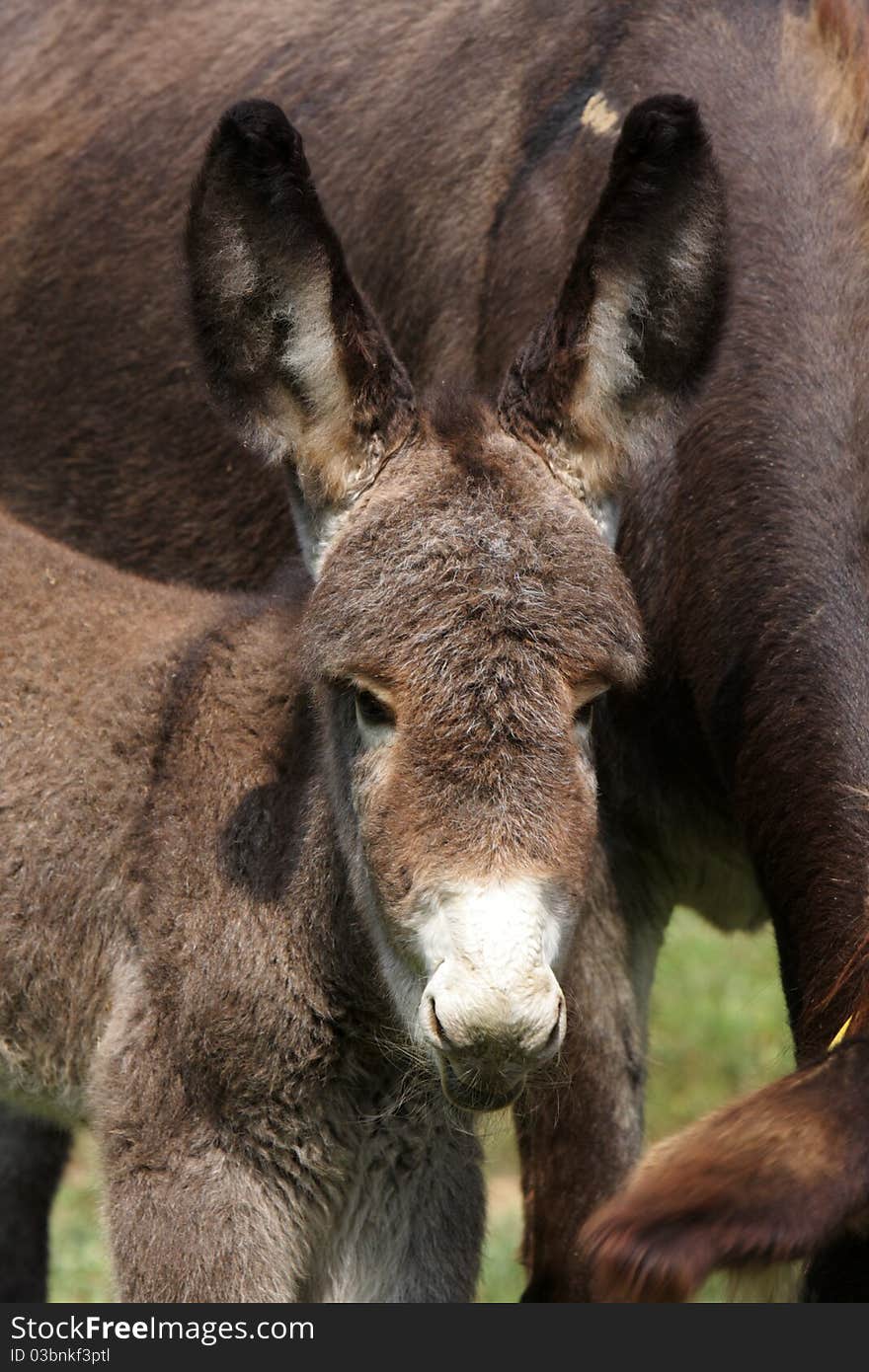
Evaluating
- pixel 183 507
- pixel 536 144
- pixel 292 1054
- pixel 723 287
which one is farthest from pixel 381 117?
pixel 292 1054

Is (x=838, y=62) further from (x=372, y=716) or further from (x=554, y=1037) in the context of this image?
(x=554, y=1037)

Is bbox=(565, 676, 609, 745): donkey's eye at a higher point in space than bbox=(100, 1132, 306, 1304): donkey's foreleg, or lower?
higher

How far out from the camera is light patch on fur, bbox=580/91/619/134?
5074 millimetres

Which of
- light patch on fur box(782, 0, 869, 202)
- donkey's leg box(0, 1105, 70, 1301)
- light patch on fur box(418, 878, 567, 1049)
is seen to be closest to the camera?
light patch on fur box(418, 878, 567, 1049)

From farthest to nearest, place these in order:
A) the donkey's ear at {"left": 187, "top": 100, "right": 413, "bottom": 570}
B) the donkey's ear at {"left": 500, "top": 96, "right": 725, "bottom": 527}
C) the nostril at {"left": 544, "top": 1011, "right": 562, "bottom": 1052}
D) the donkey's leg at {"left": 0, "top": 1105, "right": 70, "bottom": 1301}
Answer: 1. the donkey's leg at {"left": 0, "top": 1105, "right": 70, "bottom": 1301}
2. the donkey's ear at {"left": 500, "top": 96, "right": 725, "bottom": 527}
3. the donkey's ear at {"left": 187, "top": 100, "right": 413, "bottom": 570}
4. the nostril at {"left": 544, "top": 1011, "right": 562, "bottom": 1052}

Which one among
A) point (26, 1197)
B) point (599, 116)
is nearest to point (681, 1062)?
point (26, 1197)

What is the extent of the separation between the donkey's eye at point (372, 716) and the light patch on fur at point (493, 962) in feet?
1.23

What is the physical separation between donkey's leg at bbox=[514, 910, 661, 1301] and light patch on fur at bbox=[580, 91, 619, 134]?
1956 millimetres

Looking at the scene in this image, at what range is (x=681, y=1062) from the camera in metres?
8.82

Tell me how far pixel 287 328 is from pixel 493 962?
1.51m

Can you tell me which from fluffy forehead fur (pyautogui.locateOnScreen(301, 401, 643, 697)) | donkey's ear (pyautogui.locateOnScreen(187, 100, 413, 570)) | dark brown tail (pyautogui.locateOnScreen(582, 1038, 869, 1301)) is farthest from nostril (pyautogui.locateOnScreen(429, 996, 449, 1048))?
donkey's ear (pyautogui.locateOnScreen(187, 100, 413, 570))

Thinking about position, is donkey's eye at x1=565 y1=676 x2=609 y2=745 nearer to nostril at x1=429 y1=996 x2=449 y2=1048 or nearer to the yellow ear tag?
nostril at x1=429 y1=996 x2=449 y2=1048

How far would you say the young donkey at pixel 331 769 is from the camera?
381 cm

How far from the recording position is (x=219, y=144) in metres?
4.10
